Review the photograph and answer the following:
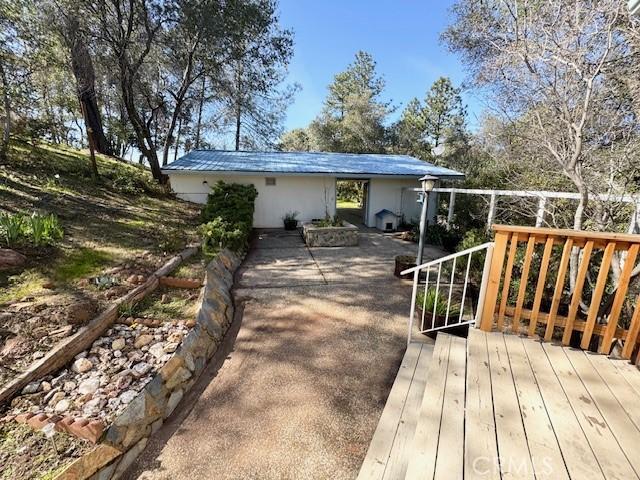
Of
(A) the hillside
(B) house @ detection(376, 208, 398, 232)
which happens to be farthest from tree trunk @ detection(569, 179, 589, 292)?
(B) house @ detection(376, 208, 398, 232)

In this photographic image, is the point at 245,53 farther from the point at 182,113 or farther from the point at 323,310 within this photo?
the point at 323,310

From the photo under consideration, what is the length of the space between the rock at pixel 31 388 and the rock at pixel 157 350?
2.66 feet

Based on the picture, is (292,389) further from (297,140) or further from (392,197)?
(297,140)

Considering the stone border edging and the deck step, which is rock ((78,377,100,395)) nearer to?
the stone border edging

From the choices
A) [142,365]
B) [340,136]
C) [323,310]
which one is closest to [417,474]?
[142,365]

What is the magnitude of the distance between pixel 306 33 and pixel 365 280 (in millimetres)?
10962

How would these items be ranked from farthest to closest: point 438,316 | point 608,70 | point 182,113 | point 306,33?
point 182,113
point 306,33
point 438,316
point 608,70

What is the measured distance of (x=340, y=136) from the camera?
22953 mm

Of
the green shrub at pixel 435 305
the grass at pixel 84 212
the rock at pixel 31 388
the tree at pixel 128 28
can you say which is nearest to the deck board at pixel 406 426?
the green shrub at pixel 435 305

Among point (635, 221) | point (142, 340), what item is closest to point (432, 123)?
point (635, 221)

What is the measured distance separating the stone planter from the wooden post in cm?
526

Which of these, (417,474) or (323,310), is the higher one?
(417,474)

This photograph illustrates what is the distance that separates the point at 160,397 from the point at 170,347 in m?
0.54

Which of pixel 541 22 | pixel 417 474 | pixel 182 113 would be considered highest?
pixel 182 113
